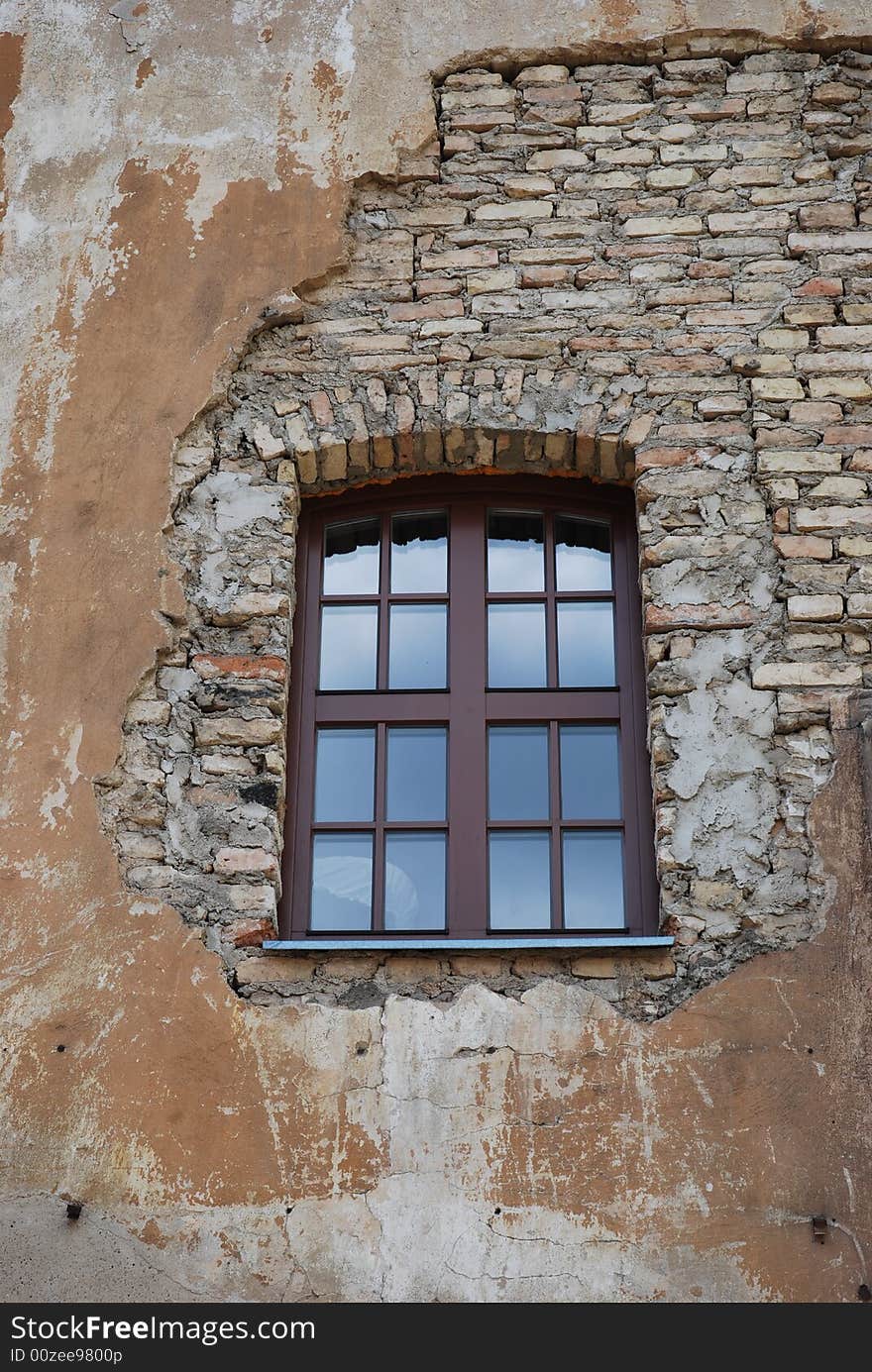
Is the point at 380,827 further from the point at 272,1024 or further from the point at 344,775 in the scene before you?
the point at 272,1024

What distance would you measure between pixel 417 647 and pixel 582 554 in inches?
26.1

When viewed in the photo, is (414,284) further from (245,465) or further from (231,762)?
(231,762)

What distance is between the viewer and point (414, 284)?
5.19 metres

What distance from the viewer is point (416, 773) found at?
470cm

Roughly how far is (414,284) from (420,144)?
57cm

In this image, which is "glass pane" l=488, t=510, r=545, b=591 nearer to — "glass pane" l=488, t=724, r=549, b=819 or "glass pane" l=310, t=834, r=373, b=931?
"glass pane" l=488, t=724, r=549, b=819

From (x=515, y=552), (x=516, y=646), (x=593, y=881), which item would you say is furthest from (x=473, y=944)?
(x=515, y=552)

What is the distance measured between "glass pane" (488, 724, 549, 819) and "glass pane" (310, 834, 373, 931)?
0.42 m

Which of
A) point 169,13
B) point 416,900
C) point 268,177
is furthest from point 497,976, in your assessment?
point 169,13

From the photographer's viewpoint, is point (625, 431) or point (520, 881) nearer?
point (520, 881)

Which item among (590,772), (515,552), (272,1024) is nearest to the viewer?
(272,1024)

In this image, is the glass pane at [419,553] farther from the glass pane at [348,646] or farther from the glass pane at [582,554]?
the glass pane at [582,554]

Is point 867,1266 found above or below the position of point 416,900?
below

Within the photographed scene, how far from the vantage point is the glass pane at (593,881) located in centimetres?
445
